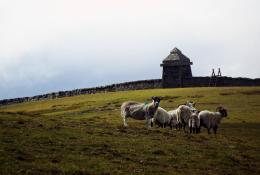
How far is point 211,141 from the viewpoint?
34469mm

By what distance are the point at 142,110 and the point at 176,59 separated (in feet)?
179

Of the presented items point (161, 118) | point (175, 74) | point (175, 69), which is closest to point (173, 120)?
point (161, 118)

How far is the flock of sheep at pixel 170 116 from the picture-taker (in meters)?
39.4

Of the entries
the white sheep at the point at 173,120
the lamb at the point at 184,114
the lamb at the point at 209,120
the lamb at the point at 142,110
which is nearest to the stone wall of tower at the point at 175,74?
the white sheep at the point at 173,120

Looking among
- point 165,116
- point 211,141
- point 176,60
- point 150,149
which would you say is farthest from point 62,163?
point 176,60

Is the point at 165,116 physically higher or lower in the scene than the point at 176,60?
lower

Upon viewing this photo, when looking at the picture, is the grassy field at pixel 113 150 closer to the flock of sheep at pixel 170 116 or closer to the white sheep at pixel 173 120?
the flock of sheep at pixel 170 116

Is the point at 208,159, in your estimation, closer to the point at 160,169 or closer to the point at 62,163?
the point at 160,169

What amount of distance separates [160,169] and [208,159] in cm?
399

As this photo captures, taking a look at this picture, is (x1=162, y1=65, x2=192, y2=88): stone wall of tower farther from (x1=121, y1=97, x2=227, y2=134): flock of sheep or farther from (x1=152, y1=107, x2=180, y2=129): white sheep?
(x1=152, y1=107, x2=180, y2=129): white sheep

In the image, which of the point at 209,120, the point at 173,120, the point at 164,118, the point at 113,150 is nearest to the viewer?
the point at 113,150

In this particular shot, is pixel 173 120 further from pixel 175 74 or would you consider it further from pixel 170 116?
pixel 175 74

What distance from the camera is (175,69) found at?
93.4 meters

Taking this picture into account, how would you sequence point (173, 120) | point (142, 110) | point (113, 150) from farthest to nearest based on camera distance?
point (173, 120)
point (142, 110)
point (113, 150)
